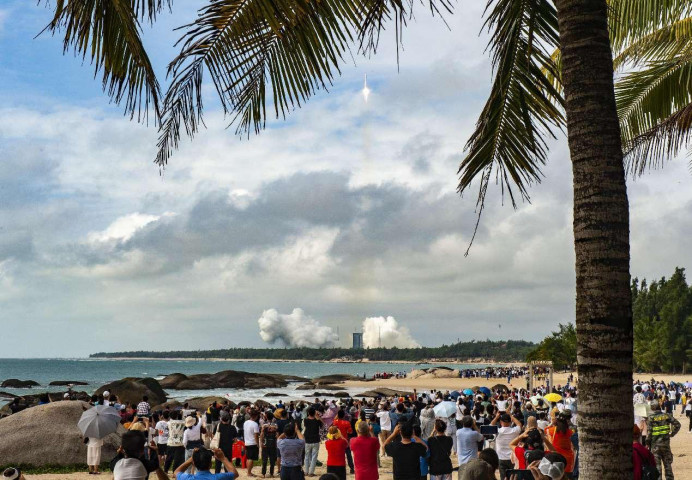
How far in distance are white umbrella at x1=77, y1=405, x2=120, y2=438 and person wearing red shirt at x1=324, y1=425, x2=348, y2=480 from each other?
489 cm

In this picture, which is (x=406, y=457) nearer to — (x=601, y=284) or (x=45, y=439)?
(x=601, y=284)

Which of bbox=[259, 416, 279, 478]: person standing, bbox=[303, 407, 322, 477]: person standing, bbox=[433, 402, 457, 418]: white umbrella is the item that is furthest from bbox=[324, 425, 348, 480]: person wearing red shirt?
bbox=[433, 402, 457, 418]: white umbrella

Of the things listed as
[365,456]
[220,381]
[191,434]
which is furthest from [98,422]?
[220,381]

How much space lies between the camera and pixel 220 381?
86.4m

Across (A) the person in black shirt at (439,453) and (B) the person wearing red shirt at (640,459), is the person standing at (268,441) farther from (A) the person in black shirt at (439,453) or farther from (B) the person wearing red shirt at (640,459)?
(B) the person wearing red shirt at (640,459)

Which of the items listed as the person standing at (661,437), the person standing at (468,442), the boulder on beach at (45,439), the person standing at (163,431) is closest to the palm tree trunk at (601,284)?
the person standing at (468,442)

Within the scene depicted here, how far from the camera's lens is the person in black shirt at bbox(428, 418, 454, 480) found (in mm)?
10289

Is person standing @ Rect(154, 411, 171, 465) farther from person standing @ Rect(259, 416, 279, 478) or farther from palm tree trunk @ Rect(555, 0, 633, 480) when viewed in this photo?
palm tree trunk @ Rect(555, 0, 633, 480)

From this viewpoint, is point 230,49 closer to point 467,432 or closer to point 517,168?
point 517,168

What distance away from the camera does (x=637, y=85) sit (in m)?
12.4

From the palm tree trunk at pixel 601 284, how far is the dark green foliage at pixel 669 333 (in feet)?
290

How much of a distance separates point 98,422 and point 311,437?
411cm

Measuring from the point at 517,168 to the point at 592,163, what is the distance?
2.44 m

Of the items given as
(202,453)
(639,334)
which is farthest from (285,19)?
(639,334)
